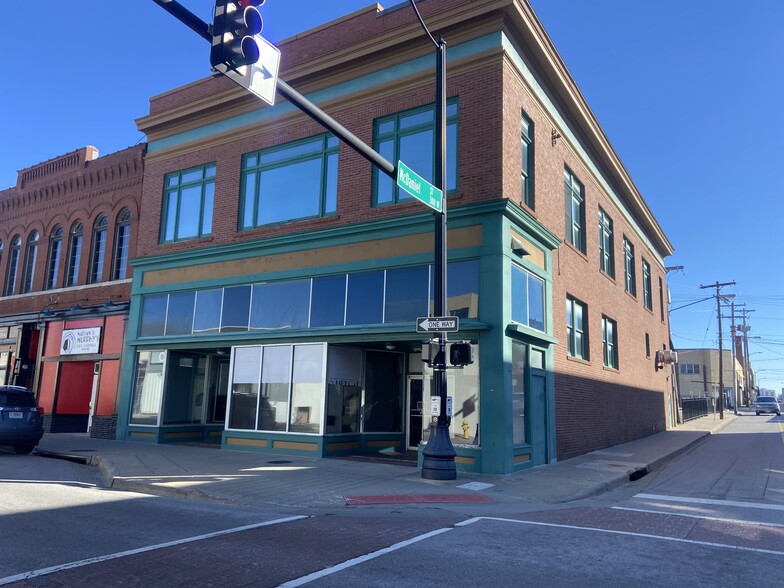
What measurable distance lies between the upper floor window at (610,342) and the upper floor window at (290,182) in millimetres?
11209

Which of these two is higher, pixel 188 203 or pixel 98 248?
pixel 188 203

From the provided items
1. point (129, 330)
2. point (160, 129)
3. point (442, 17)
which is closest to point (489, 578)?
point (442, 17)

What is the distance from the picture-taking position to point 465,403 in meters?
13.6

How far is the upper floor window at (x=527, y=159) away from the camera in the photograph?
50.6 feet

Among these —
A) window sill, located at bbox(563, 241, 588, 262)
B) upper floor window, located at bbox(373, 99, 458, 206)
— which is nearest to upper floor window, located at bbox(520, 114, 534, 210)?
upper floor window, located at bbox(373, 99, 458, 206)

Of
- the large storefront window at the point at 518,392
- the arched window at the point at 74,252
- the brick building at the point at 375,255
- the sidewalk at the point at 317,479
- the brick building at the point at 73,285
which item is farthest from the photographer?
the arched window at the point at 74,252

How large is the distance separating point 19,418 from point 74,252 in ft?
35.0

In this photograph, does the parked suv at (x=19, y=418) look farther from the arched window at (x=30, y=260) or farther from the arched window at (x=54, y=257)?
the arched window at (x=30, y=260)

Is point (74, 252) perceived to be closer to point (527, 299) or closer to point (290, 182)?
point (290, 182)

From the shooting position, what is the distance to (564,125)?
60.5 feet

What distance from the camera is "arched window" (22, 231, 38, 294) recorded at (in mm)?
25297

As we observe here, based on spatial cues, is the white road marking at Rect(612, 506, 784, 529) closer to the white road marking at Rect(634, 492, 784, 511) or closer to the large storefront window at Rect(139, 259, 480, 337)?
the white road marking at Rect(634, 492, 784, 511)

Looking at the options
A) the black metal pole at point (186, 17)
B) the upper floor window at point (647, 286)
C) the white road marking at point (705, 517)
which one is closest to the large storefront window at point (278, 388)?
the white road marking at point (705, 517)

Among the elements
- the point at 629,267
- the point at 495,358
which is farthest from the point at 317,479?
the point at 629,267
